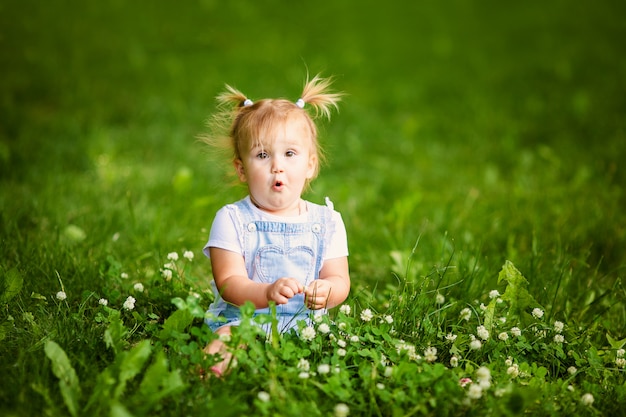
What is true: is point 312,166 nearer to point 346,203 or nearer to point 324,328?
point 324,328

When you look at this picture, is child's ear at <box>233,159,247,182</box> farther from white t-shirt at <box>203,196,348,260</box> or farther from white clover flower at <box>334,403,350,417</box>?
white clover flower at <box>334,403,350,417</box>

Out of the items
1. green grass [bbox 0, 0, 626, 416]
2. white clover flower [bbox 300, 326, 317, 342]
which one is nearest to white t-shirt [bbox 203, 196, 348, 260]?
green grass [bbox 0, 0, 626, 416]

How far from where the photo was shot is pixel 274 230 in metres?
2.61

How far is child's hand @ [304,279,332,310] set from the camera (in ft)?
8.02

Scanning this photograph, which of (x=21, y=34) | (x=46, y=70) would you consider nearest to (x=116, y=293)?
(x=46, y=70)

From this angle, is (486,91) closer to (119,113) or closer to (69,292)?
(119,113)

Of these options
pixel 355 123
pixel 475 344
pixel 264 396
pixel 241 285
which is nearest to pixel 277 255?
pixel 241 285

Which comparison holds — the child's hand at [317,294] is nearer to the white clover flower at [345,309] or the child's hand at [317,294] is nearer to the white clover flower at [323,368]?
the white clover flower at [345,309]

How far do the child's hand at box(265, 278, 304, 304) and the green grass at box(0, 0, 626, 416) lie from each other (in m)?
0.18

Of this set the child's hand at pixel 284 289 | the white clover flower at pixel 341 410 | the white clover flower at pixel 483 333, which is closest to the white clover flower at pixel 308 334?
the child's hand at pixel 284 289

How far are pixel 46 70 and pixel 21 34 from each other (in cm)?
93

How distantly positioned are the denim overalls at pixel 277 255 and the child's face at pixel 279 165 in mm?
87

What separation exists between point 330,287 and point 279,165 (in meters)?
0.49

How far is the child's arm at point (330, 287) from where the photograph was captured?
2.46m
